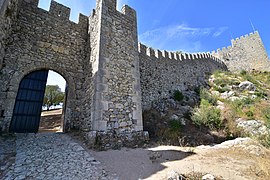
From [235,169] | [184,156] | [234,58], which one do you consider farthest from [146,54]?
[234,58]

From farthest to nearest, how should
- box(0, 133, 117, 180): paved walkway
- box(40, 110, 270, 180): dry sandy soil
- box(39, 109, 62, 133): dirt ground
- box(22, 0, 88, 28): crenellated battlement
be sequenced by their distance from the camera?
box(39, 109, 62, 133): dirt ground < box(22, 0, 88, 28): crenellated battlement < box(40, 110, 270, 180): dry sandy soil < box(0, 133, 117, 180): paved walkway

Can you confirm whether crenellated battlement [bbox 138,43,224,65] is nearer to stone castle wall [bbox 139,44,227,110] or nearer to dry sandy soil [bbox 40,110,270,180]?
stone castle wall [bbox 139,44,227,110]

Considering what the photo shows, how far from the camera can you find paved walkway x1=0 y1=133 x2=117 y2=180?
2889 mm

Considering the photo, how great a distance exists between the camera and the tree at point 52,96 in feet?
68.6

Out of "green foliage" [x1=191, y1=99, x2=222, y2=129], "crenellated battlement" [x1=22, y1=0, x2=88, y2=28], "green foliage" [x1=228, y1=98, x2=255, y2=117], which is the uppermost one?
"crenellated battlement" [x1=22, y1=0, x2=88, y2=28]

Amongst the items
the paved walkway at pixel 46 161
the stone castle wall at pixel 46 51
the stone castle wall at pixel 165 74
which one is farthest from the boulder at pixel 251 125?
the stone castle wall at pixel 46 51

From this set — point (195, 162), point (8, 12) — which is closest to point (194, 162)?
point (195, 162)

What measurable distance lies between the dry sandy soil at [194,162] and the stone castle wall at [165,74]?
555 centimetres

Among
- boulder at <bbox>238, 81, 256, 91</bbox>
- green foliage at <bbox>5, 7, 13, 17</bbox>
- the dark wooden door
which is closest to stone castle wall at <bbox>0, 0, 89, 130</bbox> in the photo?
the dark wooden door

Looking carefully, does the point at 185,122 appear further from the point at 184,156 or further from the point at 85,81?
the point at 85,81

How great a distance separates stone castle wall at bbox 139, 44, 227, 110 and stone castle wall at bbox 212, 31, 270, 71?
11.8 meters

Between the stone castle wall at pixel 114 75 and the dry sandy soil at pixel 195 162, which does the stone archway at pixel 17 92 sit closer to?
the stone castle wall at pixel 114 75

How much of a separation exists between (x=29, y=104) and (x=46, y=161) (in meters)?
3.44

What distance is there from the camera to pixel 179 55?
1535cm
